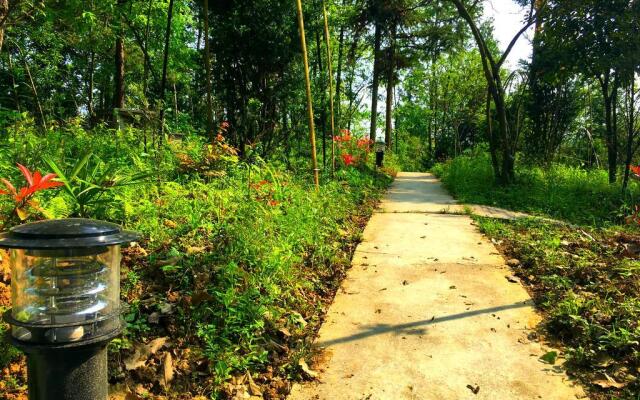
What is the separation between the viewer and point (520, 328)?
3.20 m

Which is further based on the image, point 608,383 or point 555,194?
point 555,194

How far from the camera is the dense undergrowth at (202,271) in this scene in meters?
2.42

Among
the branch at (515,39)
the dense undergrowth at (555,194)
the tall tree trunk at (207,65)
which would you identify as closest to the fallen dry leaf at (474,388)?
the tall tree trunk at (207,65)

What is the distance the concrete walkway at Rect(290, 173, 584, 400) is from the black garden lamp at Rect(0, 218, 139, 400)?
4.22ft

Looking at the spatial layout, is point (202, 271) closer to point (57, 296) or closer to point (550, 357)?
point (57, 296)

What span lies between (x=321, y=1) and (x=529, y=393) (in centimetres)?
721

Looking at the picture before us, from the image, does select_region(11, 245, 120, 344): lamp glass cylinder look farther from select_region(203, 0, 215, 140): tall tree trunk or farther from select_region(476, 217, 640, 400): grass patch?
select_region(203, 0, 215, 140): tall tree trunk

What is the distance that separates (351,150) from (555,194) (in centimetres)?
554

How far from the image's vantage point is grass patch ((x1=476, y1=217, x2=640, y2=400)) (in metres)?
2.65

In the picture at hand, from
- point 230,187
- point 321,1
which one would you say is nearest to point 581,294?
point 230,187

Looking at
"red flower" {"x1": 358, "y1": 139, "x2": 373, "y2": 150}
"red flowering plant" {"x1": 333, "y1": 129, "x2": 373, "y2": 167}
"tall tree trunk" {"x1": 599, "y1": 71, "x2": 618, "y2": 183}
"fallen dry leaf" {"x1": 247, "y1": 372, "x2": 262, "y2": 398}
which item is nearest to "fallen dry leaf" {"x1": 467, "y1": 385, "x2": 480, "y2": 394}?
"fallen dry leaf" {"x1": 247, "y1": 372, "x2": 262, "y2": 398}

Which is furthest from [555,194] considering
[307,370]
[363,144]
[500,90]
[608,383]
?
[307,370]

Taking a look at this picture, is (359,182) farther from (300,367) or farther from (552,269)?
(300,367)

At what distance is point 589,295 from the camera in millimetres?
3537
